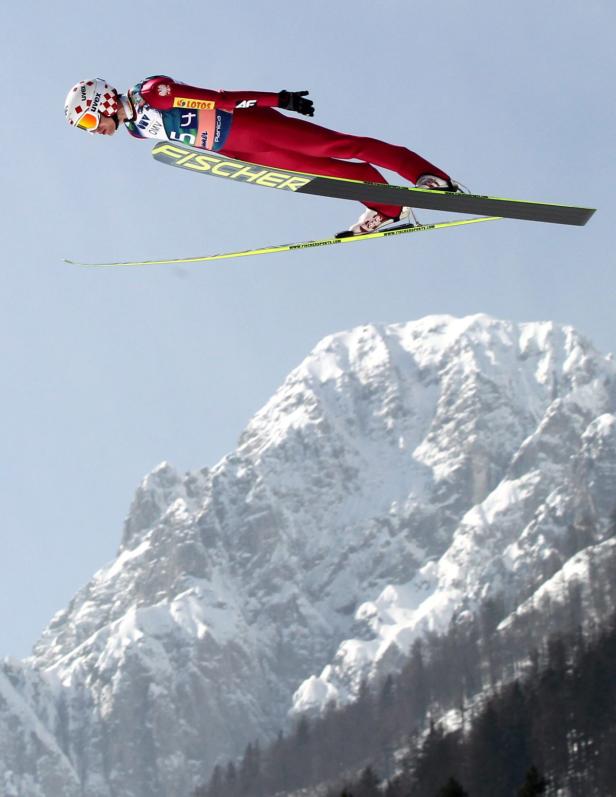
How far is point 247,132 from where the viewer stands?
11.0 meters

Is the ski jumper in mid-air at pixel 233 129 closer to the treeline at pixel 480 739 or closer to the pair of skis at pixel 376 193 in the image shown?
the pair of skis at pixel 376 193

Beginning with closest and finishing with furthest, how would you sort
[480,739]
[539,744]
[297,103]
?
[297,103] < [539,744] < [480,739]

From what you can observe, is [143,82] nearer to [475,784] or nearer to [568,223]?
[568,223]

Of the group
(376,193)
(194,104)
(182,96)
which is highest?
(182,96)

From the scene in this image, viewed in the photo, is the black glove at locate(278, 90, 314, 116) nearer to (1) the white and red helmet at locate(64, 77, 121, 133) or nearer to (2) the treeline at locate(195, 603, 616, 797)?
(1) the white and red helmet at locate(64, 77, 121, 133)

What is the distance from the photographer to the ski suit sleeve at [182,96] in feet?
35.0

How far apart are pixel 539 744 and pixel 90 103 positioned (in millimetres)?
57375

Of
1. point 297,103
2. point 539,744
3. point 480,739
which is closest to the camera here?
point 297,103

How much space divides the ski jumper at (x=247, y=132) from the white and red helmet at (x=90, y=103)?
18cm

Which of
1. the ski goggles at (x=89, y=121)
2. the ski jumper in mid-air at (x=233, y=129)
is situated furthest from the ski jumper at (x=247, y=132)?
the ski goggles at (x=89, y=121)

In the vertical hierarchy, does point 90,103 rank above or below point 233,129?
above

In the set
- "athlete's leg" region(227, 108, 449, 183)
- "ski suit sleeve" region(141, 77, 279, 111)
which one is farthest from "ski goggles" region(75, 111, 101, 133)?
"athlete's leg" region(227, 108, 449, 183)

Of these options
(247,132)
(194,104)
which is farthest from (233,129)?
(194,104)

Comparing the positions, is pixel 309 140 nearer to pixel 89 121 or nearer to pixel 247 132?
pixel 247 132
